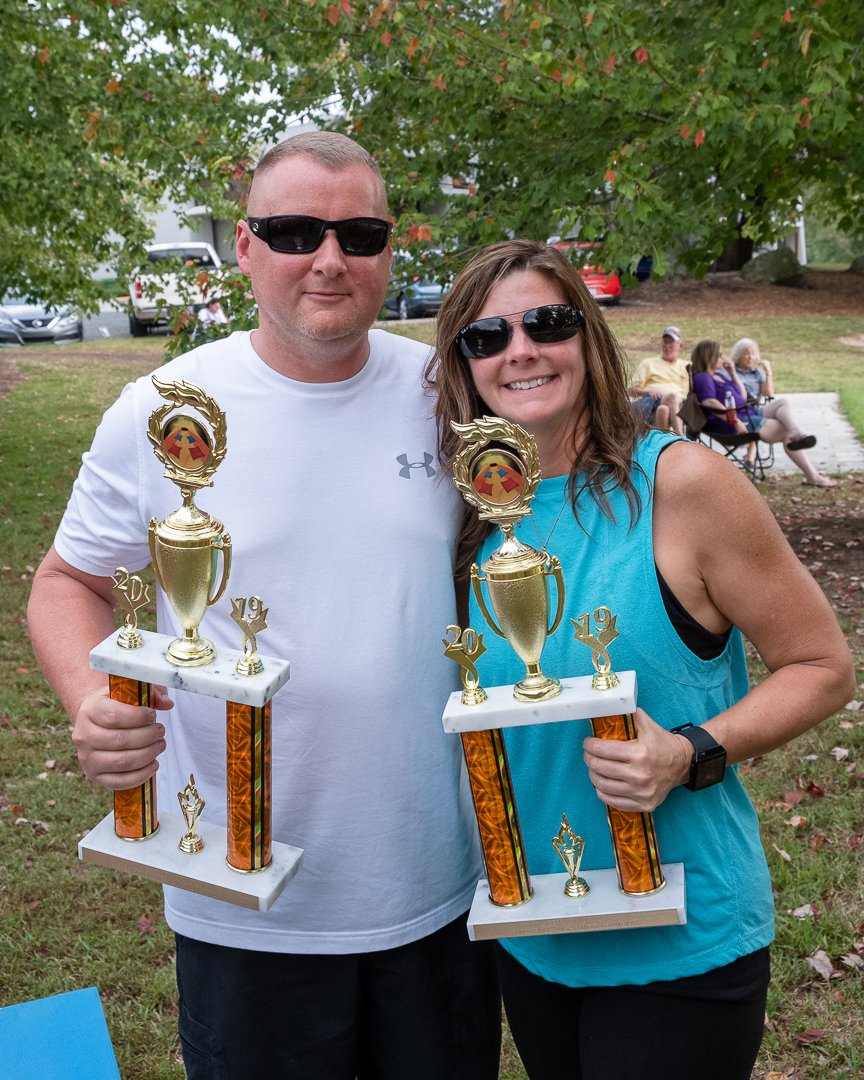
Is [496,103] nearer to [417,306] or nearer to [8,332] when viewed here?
[417,306]

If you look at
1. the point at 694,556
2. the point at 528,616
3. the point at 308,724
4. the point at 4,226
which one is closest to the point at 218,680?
the point at 308,724

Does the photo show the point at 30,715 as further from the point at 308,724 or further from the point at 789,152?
the point at 789,152

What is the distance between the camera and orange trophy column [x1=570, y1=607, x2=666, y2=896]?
74.4 inches

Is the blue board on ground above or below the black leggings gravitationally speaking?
below

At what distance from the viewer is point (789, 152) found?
25.3 feet

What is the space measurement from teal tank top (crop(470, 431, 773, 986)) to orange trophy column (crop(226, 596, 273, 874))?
42cm

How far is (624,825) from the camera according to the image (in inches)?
77.5

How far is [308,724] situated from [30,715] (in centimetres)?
517

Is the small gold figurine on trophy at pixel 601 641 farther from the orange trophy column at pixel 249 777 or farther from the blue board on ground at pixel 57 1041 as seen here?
the blue board on ground at pixel 57 1041

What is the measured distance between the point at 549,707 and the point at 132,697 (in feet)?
2.46

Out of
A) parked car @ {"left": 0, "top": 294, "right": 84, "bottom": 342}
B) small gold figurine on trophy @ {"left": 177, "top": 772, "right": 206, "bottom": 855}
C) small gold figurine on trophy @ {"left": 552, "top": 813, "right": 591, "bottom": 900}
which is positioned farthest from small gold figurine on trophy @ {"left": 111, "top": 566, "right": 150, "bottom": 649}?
parked car @ {"left": 0, "top": 294, "right": 84, "bottom": 342}

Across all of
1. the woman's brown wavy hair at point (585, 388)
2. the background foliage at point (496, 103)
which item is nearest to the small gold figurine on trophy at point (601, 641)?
the woman's brown wavy hair at point (585, 388)

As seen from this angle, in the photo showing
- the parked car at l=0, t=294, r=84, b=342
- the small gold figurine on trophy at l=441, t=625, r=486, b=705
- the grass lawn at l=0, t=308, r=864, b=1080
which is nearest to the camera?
the small gold figurine on trophy at l=441, t=625, r=486, b=705

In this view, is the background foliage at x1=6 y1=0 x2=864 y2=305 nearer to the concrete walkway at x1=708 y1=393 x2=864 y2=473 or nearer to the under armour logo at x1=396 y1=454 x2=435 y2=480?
the concrete walkway at x1=708 y1=393 x2=864 y2=473
